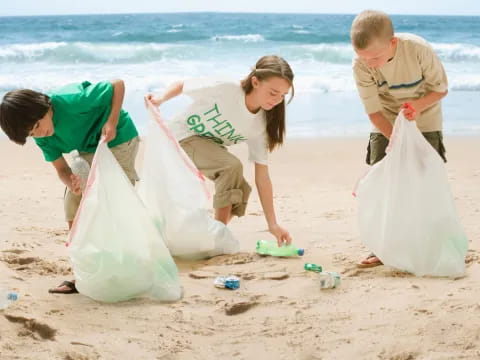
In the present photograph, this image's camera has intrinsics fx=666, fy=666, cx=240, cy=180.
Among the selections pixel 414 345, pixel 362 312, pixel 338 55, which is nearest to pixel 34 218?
pixel 362 312

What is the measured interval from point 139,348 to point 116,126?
41.3 inches

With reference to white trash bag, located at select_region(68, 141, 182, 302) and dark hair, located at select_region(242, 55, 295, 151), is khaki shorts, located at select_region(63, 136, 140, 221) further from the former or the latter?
dark hair, located at select_region(242, 55, 295, 151)

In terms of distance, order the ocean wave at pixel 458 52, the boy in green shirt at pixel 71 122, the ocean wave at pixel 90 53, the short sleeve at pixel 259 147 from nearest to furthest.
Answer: the boy in green shirt at pixel 71 122 < the short sleeve at pixel 259 147 < the ocean wave at pixel 90 53 < the ocean wave at pixel 458 52

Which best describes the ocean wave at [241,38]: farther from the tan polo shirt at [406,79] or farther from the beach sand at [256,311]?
the tan polo shirt at [406,79]

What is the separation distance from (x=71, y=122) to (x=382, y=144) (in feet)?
4.41

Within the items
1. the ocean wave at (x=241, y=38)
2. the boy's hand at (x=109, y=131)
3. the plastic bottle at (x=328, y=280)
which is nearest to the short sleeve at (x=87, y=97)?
the boy's hand at (x=109, y=131)

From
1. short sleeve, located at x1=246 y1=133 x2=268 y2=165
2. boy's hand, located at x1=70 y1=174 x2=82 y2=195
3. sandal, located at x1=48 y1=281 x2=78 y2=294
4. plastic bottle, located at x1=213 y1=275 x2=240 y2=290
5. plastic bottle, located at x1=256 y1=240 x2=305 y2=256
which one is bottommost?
plastic bottle, located at x1=256 y1=240 x2=305 y2=256

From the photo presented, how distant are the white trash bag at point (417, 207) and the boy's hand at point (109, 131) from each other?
1.10 m

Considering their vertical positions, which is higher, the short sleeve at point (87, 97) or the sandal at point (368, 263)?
the short sleeve at point (87, 97)

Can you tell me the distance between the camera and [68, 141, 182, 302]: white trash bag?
244cm

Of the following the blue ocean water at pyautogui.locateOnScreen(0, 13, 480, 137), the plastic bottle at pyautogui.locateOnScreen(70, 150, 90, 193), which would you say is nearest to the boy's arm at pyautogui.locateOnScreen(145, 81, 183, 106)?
the plastic bottle at pyautogui.locateOnScreen(70, 150, 90, 193)

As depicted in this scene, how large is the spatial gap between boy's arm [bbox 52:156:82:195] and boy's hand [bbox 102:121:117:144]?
0.23 m

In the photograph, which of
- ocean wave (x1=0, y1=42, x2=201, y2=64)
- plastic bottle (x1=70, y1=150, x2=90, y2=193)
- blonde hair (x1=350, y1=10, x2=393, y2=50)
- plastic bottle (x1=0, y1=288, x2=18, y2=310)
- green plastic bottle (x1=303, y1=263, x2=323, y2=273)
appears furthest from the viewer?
ocean wave (x1=0, y1=42, x2=201, y2=64)

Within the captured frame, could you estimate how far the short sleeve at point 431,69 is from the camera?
8.86ft
